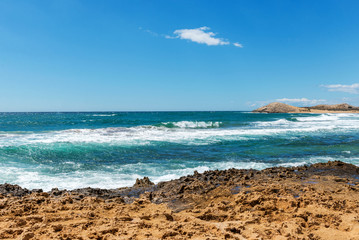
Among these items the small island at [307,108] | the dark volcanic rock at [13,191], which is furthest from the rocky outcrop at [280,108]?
the dark volcanic rock at [13,191]

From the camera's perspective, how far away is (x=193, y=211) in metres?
4.27

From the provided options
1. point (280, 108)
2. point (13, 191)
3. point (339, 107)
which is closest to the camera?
point (13, 191)

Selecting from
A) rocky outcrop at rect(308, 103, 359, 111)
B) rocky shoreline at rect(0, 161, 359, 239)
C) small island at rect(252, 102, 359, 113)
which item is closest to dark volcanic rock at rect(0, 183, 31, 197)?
rocky shoreline at rect(0, 161, 359, 239)

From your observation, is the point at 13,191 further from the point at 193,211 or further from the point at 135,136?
the point at 135,136

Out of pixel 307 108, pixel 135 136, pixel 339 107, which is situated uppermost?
pixel 339 107

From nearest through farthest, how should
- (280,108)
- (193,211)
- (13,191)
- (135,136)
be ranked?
(193,211) < (13,191) < (135,136) < (280,108)

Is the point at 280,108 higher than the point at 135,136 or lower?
higher

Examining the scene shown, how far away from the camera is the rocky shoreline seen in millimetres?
3307

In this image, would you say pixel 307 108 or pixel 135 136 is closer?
pixel 135 136

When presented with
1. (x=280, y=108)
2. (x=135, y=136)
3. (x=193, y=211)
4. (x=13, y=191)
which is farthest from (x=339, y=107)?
(x=13, y=191)

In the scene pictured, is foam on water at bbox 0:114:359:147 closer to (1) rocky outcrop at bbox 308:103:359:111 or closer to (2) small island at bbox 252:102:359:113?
(2) small island at bbox 252:102:359:113

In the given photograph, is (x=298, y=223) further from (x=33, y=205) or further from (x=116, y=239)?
(x=33, y=205)

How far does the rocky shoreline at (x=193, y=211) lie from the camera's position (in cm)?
331

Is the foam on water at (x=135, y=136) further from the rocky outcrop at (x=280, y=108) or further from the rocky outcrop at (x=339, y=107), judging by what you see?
the rocky outcrop at (x=339, y=107)
